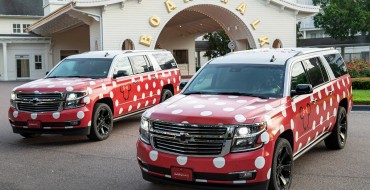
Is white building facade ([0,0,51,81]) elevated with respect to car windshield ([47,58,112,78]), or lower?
elevated

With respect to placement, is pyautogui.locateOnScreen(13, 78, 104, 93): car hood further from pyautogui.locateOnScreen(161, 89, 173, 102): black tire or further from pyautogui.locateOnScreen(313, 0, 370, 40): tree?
pyautogui.locateOnScreen(313, 0, 370, 40): tree

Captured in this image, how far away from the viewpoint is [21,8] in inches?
1794

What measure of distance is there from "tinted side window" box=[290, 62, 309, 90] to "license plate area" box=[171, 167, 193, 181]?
2105 mm

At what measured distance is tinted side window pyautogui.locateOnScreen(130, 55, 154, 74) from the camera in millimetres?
11372

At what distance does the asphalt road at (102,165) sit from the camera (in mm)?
6303

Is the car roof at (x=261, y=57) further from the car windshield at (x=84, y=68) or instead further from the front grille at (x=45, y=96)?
the car windshield at (x=84, y=68)

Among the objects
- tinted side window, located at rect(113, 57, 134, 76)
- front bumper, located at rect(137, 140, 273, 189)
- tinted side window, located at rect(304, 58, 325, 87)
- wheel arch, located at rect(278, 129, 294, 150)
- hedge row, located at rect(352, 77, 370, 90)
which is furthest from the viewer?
hedge row, located at rect(352, 77, 370, 90)

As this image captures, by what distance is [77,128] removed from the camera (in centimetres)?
896

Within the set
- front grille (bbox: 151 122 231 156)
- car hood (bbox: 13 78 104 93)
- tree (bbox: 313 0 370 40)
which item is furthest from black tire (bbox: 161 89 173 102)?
tree (bbox: 313 0 370 40)

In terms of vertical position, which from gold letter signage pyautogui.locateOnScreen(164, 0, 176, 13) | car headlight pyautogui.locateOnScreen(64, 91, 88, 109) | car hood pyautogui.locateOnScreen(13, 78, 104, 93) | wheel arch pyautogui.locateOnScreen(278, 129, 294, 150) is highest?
gold letter signage pyautogui.locateOnScreen(164, 0, 176, 13)

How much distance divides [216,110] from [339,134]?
12.6 ft

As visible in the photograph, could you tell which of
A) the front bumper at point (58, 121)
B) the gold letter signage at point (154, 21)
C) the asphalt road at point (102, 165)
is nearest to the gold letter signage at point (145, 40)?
the gold letter signage at point (154, 21)

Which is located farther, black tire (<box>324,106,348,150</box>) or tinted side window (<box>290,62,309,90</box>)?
black tire (<box>324,106,348,150</box>)

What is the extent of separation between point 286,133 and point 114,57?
19.6 ft
